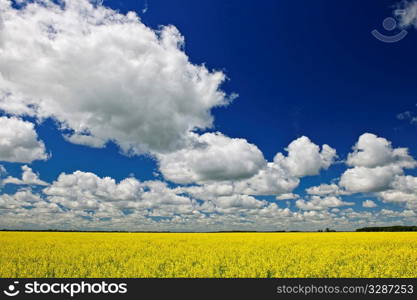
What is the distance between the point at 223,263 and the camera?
12.8m

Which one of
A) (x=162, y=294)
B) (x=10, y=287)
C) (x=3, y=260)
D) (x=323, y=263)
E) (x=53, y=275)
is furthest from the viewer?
(x=3, y=260)

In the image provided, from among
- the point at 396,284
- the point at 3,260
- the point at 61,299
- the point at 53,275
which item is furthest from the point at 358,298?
the point at 3,260

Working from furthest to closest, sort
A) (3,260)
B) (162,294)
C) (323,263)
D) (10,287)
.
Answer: (3,260) < (323,263) < (10,287) < (162,294)

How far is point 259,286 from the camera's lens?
9.01 metres

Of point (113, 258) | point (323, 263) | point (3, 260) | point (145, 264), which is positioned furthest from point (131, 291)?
point (3, 260)

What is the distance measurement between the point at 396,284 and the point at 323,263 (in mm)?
3072

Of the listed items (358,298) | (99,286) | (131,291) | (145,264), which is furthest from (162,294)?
(358,298)

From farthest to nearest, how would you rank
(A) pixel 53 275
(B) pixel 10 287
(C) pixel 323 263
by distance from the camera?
(C) pixel 323 263
(A) pixel 53 275
(B) pixel 10 287

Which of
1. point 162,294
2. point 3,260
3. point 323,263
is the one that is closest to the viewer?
point 162,294

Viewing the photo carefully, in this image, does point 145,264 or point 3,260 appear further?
point 3,260

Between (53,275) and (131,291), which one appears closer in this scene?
(131,291)

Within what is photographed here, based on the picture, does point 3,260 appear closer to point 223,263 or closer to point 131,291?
point 131,291

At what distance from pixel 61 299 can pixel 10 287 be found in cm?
196

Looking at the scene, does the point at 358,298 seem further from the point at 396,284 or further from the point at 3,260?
the point at 3,260
